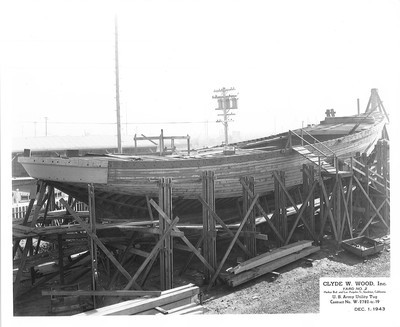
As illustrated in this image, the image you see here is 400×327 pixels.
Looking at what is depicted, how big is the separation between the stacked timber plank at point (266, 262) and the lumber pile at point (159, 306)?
1870mm

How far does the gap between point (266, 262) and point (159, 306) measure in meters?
3.52

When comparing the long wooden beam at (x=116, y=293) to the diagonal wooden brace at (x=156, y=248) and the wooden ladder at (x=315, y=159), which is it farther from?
the wooden ladder at (x=315, y=159)

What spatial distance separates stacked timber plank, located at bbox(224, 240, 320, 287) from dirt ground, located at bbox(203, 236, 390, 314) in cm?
15

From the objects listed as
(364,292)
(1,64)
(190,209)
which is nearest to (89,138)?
(190,209)

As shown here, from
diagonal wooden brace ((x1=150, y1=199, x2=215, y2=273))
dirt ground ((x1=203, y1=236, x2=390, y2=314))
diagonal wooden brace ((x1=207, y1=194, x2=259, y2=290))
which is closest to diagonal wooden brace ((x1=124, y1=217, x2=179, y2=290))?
diagonal wooden brace ((x1=150, y1=199, x2=215, y2=273))

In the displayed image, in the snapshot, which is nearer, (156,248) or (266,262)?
(156,248)

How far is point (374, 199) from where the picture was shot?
14.0 meters

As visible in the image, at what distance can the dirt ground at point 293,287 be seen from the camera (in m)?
8.48

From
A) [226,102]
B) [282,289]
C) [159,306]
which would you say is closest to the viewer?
[159,306]

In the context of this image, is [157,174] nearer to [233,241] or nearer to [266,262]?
[233,241]

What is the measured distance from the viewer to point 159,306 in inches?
290

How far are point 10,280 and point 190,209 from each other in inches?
238
